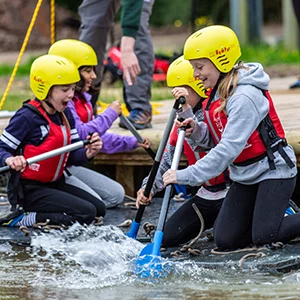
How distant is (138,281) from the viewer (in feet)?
15.8

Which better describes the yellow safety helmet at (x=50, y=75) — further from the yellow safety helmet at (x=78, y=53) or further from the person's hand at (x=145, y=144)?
the person's hand at (x=145, y=144)

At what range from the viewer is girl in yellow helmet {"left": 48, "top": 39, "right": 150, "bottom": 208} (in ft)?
20.6

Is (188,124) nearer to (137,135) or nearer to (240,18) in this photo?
(137,135)

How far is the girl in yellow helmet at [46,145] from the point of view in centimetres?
583

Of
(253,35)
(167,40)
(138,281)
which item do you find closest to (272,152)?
(138,281)

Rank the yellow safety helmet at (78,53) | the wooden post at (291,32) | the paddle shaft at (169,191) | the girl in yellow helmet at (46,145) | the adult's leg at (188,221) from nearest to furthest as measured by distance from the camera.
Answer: the paddle shaft at (169,191) → the adult's leg at (188,221) → the girl in yellow helmet at (46,145) → the yellow safety helmet at (78,53) → the wooden post at (291,32)

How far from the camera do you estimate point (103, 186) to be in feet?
21.2

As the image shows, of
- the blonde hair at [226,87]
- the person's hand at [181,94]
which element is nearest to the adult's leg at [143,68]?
the person's hand at [181,94]

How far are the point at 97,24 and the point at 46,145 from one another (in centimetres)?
151

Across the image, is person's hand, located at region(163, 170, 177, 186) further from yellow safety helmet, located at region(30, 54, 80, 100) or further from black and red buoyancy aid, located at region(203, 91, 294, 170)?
yellow safety helmet, located at region(30, 54, 80, 100)

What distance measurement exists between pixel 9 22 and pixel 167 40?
3070mm

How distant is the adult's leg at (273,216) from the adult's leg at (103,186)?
149 cm

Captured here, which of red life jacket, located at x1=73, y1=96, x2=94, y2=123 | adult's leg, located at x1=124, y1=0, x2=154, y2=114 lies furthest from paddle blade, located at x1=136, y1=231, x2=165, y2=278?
adult's leg, located at x1=124, y1=0, x2=154, y2=114

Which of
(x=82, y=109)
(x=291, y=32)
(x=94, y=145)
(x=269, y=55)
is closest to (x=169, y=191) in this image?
(x=94, y=145)
